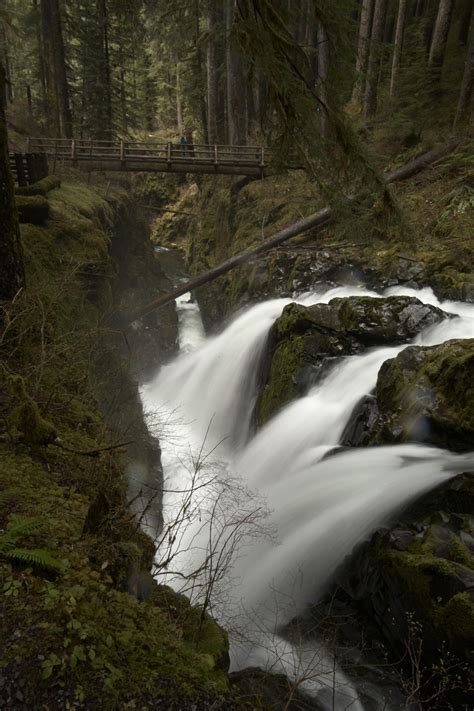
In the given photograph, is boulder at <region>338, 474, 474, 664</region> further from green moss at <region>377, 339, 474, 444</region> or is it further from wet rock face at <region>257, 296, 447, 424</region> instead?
wet rock face at <region>257, 296, 447, 424</region>

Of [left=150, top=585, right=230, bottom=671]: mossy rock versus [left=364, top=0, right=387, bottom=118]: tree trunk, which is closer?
[left=150, top=585, right=230, bottom=671]: mossy rock

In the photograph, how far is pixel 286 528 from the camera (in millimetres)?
6781

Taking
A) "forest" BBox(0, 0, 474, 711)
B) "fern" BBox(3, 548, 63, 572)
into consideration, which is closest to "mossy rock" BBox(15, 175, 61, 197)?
"forest" BBox(0, 0, 474, 711)

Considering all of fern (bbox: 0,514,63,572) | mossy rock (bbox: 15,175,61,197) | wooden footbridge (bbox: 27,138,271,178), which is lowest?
fern (bbox: 0,514,63,572)

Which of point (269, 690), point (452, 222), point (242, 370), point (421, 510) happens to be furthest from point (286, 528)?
point (452, 222)

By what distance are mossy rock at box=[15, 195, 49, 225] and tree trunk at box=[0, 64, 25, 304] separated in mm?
4525

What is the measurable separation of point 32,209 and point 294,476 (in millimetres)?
7721

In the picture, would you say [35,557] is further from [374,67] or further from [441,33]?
[374,67]

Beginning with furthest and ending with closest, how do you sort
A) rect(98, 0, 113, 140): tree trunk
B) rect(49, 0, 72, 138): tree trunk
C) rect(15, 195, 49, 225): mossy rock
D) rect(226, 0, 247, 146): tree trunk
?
rect(98, 0, 113, 140): tree trunk < rect(226, 0, 247, 146): tree trunk < rect(49, 0, 72, 138): tree trunk < rect(15, 195, 49, 225): mossy rock

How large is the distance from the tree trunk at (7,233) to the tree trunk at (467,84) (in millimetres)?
13970

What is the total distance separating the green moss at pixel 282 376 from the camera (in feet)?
32.2

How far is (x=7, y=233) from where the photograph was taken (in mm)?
5309

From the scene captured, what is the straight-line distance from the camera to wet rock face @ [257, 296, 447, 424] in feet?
30.8

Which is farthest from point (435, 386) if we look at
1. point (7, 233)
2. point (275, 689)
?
point (7, 233)
